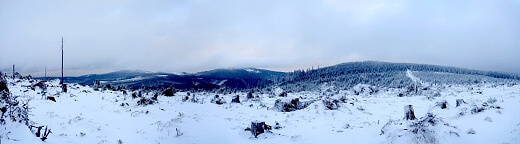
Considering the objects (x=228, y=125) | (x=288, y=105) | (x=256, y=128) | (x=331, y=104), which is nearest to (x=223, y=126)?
(x=228, y=125)

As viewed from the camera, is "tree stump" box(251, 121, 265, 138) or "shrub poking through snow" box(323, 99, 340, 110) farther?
"shrub poking through snow" box(323, 99, 340, 110)

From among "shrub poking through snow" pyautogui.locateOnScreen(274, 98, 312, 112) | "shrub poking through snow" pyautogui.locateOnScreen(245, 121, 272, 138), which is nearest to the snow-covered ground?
"shrub poking through snow" pyautogui.locateOnScreen(245, 121, 272, 138)

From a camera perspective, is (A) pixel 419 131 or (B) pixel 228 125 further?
(B) pixel 228 125

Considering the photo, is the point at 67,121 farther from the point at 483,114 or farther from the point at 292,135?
the point at 483,114

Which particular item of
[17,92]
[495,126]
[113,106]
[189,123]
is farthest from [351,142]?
[17,92]

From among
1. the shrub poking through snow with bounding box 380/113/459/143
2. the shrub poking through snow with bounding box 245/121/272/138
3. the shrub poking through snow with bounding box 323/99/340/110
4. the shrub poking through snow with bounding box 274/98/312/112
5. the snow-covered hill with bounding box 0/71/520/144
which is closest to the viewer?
the shrub poking through snow with bounding box 380/113/459/143

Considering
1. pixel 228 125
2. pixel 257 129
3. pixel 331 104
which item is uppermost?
pixel 331 104

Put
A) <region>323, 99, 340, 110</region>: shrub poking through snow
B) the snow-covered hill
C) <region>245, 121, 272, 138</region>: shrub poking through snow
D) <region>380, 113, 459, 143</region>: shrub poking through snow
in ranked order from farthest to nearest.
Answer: <region>323, 99, 340, 110</region>: shrub poking through snow → <region>245, 121, 272, 138</region>: shrub poking through snow → the snow-covered hill → <region>380, 113, 459, 143</region>: shrub poking through snow

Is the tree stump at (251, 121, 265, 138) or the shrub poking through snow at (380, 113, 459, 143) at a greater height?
the shrub poking through snow at (380, 113, 459, 143)

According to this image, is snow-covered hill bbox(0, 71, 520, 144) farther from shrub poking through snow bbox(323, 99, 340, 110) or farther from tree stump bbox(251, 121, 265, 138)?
tree stump bbox(251, 121, 265, 138)

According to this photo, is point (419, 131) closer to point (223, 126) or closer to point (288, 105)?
point (223, 126)

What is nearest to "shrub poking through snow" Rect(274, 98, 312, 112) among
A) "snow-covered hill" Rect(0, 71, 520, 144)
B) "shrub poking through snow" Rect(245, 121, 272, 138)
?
"snow-covered hill" Rect(0, 71, 520, 144)

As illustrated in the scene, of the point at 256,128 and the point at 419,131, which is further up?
the point at 419,131

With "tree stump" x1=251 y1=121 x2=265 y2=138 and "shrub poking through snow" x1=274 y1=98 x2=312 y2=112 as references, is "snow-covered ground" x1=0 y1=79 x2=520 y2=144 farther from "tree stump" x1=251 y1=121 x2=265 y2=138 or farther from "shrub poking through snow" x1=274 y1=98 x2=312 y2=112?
"shrub poking through snow" x1=274 y1=98 x2=312 y2=112
